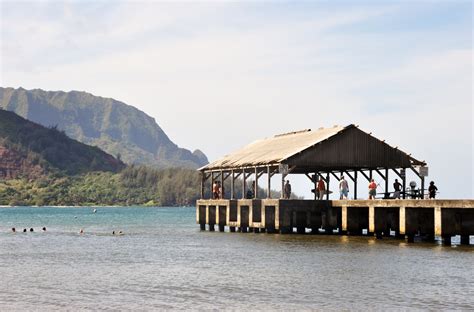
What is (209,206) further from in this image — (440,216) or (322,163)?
(440,216)

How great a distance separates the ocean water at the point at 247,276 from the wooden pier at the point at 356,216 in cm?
119

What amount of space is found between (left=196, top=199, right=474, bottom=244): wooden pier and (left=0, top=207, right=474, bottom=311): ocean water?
3.90ft

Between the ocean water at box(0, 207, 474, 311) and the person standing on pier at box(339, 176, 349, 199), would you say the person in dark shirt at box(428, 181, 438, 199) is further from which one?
the person standing on pier at box(339, 176, 349, 199)

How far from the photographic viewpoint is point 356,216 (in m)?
57.6

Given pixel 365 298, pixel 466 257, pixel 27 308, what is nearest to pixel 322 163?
pixel 466 257

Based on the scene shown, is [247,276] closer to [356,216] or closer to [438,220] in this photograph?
[438,220]

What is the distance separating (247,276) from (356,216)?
2194cm

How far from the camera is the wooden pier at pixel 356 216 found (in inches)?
1880

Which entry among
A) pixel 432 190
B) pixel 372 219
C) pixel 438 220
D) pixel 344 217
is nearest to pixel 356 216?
pixel 344 217

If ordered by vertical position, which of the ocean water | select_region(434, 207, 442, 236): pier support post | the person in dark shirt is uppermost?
the person in dark shirt

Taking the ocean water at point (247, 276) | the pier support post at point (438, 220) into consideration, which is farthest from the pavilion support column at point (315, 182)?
the pier support post at point (438, 220)

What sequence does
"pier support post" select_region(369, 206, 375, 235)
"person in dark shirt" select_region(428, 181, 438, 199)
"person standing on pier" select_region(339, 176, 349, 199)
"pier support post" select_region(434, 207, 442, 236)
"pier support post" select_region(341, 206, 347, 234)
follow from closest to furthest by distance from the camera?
"pier support post" select_region(434, 207, 442, 236), "person in dark shirt" select_region(428, 181, 438, 199), "pier support post" select_region(369, 206, 375, 235), "pier support post" select_region(341, 206, 347, 234), "person standing on pier" select_region(339, 176, 349, 199)

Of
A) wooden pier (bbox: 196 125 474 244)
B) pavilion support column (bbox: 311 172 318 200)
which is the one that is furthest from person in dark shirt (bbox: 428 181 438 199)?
pavilion support column (bbox: 311 172 318 200)

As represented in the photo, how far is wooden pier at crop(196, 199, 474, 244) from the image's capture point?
47750 millimetres
